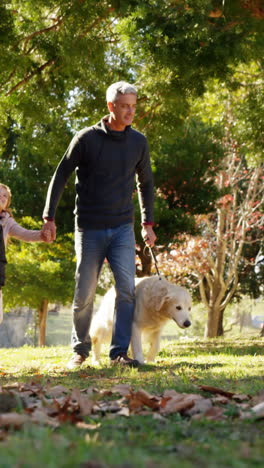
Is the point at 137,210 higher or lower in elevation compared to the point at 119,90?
higher

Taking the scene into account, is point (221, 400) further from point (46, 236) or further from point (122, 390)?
point (46, 236)

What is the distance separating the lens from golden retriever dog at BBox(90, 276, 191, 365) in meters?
5.91

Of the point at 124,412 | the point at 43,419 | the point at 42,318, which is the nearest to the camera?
the point at 43,419

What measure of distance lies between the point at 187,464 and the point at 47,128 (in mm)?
10359

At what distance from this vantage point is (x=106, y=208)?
574 centimetres

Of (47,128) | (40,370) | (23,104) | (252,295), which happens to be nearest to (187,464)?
(40,370)

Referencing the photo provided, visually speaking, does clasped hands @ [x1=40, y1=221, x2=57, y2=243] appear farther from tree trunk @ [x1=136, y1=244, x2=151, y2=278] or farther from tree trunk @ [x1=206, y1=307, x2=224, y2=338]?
tree trunk @ [x1=206, y1=307, x2=224, y2=338]

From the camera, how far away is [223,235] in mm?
20688

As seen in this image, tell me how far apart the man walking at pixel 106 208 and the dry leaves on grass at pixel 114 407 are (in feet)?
8.46

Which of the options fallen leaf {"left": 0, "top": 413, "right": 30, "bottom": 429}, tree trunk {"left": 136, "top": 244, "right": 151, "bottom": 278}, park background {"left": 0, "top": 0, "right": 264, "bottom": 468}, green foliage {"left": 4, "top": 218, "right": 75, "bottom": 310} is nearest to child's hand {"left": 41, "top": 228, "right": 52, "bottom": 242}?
park background {"left": 0, "top": 0, "right": 264, "bottom": 468}

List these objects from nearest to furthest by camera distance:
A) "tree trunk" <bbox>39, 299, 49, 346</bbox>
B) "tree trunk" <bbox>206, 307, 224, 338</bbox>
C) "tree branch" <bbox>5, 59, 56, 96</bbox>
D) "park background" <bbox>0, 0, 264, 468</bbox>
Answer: "park background" <bbox>0, 0, 264, 468</bbox> → "tree branch" <bbox>5, 59, 56, 96</bbox> → "tree trunk" <bbox>206, 307, 224, 338</bbox> → "tree trunk" <bbox>39, 299, 49, 346</bbox>

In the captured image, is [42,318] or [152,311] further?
[42,318]

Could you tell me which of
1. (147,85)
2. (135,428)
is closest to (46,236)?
(135,428)

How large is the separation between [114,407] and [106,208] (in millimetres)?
3052
